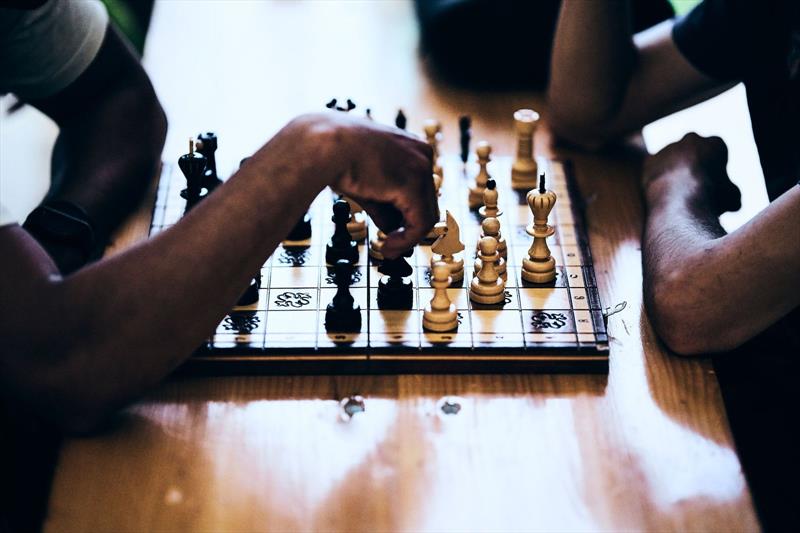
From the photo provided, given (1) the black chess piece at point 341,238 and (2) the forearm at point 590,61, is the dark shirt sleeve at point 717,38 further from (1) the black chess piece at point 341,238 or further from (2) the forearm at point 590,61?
(1) the black chess piece at point 341,238

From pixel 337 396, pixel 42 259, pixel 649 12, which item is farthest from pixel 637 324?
pixel 649 12

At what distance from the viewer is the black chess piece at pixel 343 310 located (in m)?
1.45

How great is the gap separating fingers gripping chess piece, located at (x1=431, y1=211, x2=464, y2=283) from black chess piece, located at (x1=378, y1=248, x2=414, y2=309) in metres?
0.05

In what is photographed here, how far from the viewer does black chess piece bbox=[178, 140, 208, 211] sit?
158cm

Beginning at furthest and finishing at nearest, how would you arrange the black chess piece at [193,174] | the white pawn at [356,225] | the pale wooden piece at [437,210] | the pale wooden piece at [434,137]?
the pale wooden piece at [434,137], the white pawn at [356,225], the black chess piece at [193,174], the pale wooden piece at [437,210]

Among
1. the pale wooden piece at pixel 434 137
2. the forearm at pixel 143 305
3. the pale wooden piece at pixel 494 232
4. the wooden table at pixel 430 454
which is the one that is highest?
the pale wooden piece at pixel 434 137

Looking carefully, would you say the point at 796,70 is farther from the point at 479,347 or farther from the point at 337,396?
the point at 337,396

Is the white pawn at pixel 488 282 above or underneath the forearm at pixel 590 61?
underneath

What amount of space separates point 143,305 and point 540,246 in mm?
624

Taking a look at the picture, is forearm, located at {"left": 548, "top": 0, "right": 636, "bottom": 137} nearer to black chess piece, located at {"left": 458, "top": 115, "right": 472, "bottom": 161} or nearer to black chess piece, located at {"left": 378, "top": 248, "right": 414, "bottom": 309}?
black chess piece, located at {"left": 458, "top": 115, "right": 472, "bottom": 161}

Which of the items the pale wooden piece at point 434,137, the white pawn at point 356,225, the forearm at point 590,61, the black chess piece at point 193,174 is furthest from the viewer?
the forearm at point 590,61

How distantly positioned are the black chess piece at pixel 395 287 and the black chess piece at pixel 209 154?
15.1 inches

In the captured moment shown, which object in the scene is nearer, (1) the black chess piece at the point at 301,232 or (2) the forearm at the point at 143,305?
(2) the forearm at the point at 143,305

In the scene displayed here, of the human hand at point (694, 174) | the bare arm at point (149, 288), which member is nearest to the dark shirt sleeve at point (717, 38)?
the human hand at point (694, 174)
